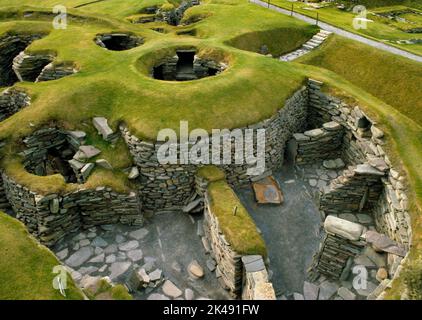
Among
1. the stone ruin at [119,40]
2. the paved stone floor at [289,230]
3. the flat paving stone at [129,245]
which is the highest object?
the stone ruin at [119,40]

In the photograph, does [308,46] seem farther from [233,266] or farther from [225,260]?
[233,266]

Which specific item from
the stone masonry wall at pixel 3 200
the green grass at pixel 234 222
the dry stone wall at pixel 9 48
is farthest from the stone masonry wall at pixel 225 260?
the dry stone wall at pixel 9 48

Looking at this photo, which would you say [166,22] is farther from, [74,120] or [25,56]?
[74,120]

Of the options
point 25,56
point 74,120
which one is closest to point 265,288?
point 74,120

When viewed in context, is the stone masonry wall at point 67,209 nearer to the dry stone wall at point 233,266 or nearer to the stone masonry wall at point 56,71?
the dry stone wall at point 233,266

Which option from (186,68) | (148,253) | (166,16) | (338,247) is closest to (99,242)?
(148,253)

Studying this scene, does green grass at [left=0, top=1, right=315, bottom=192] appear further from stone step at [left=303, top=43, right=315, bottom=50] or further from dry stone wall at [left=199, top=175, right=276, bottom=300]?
stone step at [left=303, top=43, right=315, bottom=50]
